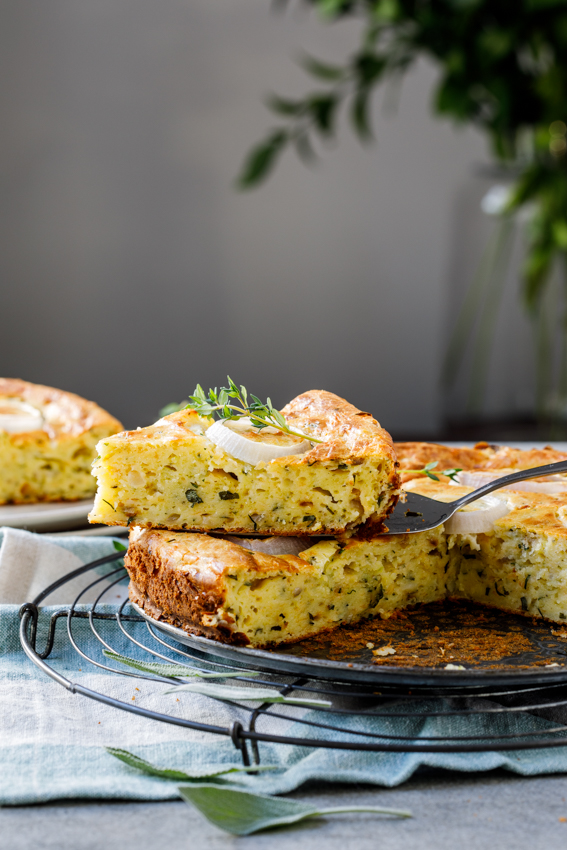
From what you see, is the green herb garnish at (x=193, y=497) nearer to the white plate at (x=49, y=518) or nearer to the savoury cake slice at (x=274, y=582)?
the savoury cake slice at (x=274, y=582)

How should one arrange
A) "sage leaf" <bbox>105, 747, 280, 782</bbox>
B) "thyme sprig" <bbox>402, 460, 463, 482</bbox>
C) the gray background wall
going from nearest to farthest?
"sage leaf" <bbox>105, 747, 280, 782</bbox>
"thyme sprig" <bbox>402, 460, 463, 482</bbox>
the gray background wall

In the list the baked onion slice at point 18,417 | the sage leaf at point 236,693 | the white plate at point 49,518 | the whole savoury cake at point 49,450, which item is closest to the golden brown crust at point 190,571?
the sage leaf at point 236,693

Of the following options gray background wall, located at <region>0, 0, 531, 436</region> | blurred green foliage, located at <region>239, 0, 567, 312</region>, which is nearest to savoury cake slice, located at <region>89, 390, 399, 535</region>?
blurred green foliage, located at <region>239, 0, 567, 312</region>

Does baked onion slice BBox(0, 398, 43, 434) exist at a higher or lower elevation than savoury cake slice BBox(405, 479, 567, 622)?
higher

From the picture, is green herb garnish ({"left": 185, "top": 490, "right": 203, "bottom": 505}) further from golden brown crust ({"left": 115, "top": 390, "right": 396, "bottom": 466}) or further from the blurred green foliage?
the blurred green foliage

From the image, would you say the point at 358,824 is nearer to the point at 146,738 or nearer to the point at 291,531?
the point at 146,738

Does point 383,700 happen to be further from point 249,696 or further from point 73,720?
point 73,720
